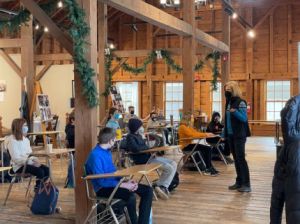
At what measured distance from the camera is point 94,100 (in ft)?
13.8

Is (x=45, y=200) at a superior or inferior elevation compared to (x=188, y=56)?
inferior

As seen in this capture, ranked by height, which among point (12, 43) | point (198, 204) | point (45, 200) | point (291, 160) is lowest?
point (198, 204)

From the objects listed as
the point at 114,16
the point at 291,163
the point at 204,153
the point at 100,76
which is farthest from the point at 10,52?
the point at 291,163

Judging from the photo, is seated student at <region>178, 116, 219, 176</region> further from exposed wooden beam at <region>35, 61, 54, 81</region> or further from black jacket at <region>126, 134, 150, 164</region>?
exposed wooden beam at <region>35, 61, 54, 81</region>

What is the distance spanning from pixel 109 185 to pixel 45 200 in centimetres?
140

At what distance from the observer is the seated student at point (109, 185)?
384 centimetres

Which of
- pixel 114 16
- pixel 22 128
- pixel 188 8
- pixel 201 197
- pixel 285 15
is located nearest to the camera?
pixel 22 128

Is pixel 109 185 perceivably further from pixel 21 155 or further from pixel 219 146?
pixel 219 146

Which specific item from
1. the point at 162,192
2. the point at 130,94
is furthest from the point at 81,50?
the point at 130,94

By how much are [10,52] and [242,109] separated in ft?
40.3

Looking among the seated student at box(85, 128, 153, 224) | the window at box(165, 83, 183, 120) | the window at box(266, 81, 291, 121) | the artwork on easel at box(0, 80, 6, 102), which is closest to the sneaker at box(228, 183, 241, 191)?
the seated student at box(85, 128, 153, 224)

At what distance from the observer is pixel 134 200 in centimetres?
392

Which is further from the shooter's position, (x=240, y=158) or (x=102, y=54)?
(x=102, y=54)

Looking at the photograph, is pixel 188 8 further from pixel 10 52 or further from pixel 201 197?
pixel 10 52
